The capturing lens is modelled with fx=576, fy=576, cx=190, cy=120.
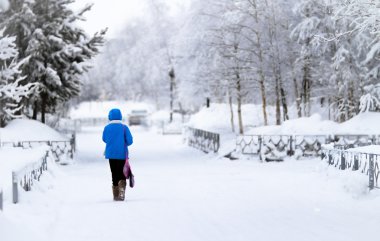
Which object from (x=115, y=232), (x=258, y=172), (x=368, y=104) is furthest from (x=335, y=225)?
(x=368, y=104)

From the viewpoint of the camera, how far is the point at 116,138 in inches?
445

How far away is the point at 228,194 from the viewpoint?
12.0 m

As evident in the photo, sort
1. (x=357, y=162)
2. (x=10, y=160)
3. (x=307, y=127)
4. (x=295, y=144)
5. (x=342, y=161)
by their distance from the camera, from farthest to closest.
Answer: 1. (x=307, y=127)
2. (x=295, y=144)
3. (x=10, y=160)
4. (x=342, y=161)
5. (x=357, y=162)

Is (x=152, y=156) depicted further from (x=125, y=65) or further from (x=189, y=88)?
(x=125, y=65)

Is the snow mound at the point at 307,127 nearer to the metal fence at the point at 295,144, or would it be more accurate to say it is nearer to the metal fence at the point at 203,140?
the metal fence at the point at 295,144

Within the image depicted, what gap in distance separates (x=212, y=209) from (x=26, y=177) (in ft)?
12.2

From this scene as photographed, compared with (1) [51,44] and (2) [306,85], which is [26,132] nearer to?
(1) [51,44]

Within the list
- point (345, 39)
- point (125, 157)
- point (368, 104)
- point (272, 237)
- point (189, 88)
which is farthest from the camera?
point (189, 88)

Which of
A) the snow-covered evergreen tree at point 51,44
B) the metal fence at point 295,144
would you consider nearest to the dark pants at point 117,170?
the metal fence at point 295,144

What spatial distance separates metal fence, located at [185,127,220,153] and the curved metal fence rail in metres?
12.4

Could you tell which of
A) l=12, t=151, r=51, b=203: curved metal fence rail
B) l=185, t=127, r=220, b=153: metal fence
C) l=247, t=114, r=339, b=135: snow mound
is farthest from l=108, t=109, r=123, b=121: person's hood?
l=185, t=127, r=220, b=153: metal fence

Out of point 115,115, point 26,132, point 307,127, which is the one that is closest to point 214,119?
point 307,127

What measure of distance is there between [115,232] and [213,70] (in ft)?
78.4

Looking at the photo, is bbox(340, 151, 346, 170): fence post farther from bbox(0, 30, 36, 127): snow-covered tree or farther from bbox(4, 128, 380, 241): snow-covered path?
bbox(0, 30, 36, 127): snow-covered tree
